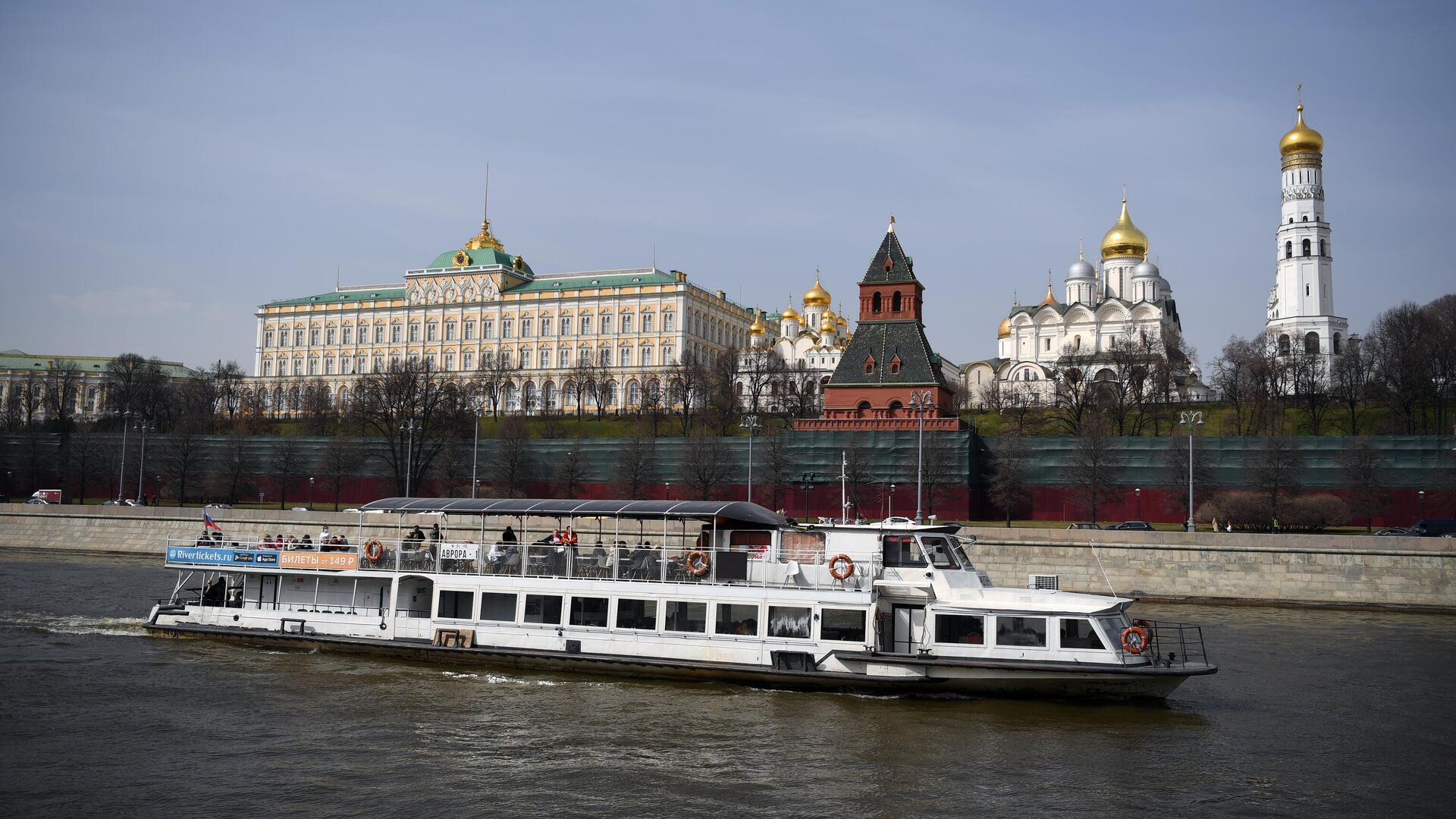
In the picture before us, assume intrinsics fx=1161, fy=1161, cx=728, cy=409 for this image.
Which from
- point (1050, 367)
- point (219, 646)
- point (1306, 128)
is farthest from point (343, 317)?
point (219, 646)

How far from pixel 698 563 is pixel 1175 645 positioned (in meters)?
13.6

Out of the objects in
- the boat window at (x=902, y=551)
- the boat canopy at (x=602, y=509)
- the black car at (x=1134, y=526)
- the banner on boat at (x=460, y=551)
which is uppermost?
the boat canopy at (x=602, y=509)

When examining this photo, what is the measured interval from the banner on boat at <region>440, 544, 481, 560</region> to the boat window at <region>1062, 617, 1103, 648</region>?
13460 millimetres

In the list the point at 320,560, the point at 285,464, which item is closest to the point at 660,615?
the point at 320,560

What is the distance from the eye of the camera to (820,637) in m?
24.5

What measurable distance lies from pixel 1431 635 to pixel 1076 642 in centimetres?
1793

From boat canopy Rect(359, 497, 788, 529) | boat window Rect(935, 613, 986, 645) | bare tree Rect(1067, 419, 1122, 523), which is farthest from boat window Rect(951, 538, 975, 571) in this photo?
bare tree Rect(1067, 419, 1122, 523)

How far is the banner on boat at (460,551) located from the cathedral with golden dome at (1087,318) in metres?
87.0

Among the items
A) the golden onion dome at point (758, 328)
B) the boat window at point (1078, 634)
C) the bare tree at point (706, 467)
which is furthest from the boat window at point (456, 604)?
the golden onion dome at point (758, 328)

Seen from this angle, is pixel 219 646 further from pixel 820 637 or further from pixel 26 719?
pixel 820 637

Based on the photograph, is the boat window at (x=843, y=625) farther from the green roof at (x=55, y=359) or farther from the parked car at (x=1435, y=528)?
the green roof at (x=55, y=359)

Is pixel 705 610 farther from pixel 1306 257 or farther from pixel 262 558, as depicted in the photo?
pixel 1306 257

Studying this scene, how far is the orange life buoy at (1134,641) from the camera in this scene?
2275 centimetres

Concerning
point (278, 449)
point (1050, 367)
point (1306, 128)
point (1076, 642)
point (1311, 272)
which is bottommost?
point (1076, 642)
